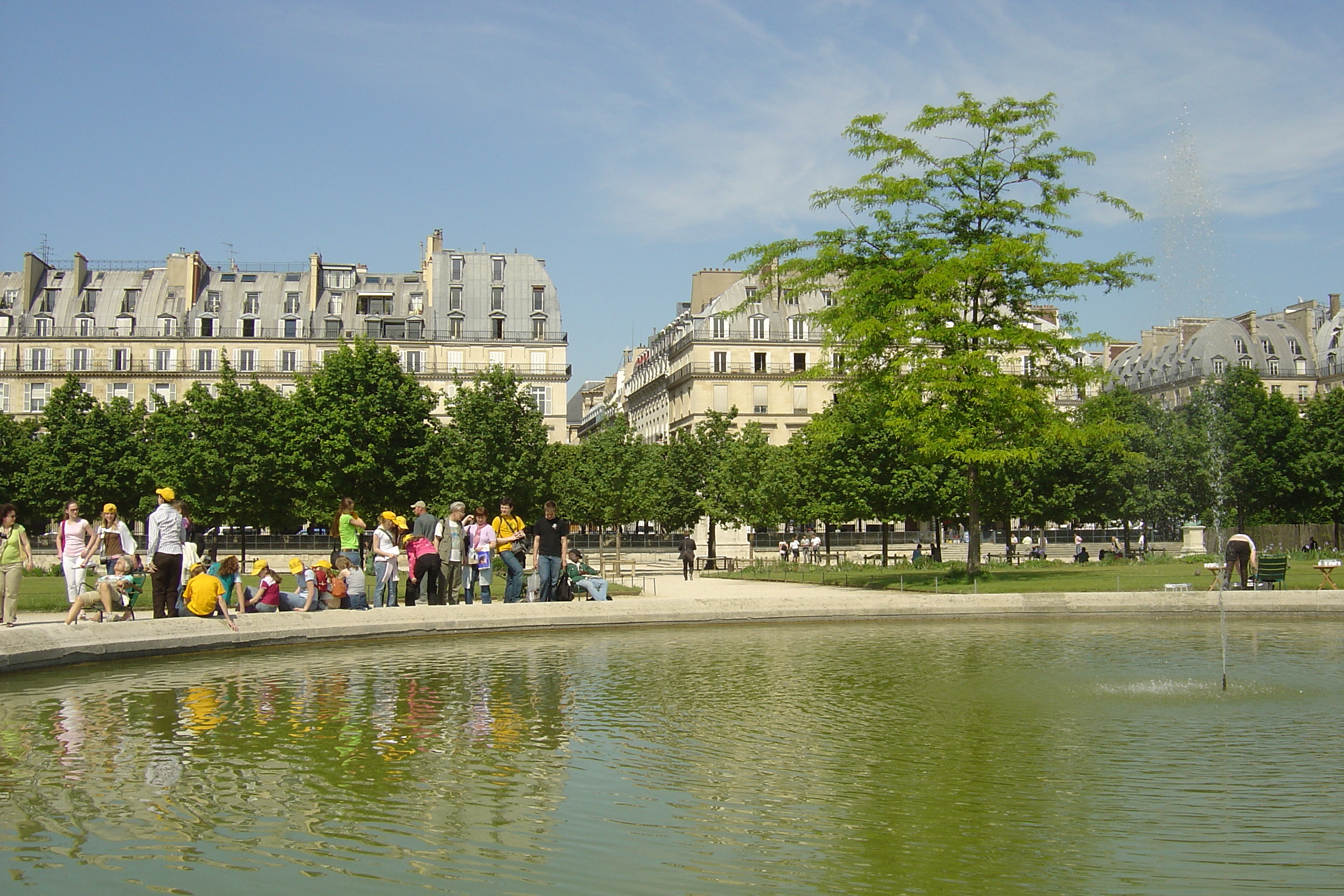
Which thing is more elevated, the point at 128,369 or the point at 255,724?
the point at 128,369

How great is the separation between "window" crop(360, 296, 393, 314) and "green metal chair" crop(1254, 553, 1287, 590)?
7823 centimetres

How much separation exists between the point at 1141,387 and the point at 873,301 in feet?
300

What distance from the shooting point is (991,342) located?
96.1 feet

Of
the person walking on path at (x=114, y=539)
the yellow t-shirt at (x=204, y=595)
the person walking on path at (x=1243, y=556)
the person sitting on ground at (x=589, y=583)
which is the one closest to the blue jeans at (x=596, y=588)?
the person sitting on ground at (x=589, y=583)

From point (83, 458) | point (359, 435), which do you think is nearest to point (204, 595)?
point (359, 435)

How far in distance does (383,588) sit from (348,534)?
1.23 m

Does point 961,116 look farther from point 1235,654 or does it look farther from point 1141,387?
point 1141,387

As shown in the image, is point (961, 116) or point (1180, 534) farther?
point (1180, 534)

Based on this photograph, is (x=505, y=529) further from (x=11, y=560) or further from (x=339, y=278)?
(x=339, y=278)

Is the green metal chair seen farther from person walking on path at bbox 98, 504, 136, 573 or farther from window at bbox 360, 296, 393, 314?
window at bbox 360, 296, 393, 314

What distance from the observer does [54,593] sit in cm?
2652

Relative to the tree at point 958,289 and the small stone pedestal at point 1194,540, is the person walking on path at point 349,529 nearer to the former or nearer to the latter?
the tree at point 958,289

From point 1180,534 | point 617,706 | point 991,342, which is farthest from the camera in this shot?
point 1180,534

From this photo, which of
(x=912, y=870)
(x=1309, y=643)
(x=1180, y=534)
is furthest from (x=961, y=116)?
(x=1180, y=534)
